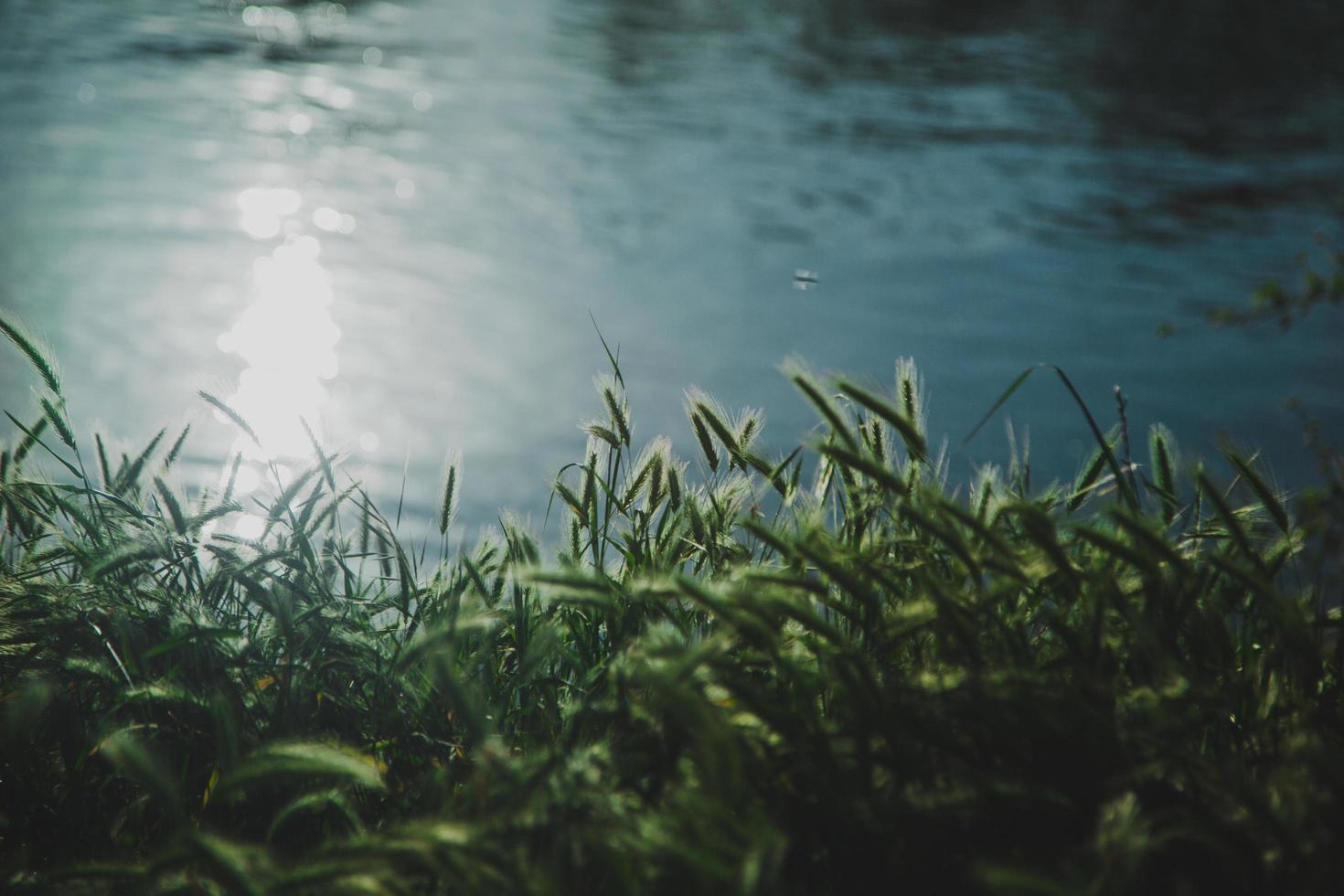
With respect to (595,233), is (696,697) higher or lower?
higher

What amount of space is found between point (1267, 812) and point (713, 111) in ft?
49.6

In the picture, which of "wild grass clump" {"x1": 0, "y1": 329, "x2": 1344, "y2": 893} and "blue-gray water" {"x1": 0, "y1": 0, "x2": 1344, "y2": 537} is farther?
"blue-gray water" {"x1": 0, "y1": 0, "x2": 1344, "y2": 537}

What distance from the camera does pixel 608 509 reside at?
2.41m

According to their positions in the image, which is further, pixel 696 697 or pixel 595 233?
pixel 595 233

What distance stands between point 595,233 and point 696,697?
938 centimetres

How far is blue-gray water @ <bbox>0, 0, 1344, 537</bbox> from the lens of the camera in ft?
23.8

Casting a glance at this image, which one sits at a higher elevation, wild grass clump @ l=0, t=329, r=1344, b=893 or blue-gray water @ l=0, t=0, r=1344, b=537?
wild grass clump @ l=0, t=329, r=1344, b=893

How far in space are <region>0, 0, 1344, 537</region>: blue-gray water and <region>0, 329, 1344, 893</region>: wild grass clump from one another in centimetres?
52

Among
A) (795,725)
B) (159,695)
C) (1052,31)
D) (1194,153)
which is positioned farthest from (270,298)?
(1052,31)

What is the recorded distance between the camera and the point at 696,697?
144cm

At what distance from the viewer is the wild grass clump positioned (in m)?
1.52

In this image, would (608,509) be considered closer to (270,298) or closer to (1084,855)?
(1084,855)

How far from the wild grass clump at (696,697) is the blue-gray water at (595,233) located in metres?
0.52

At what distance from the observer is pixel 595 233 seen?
10516 millimetres
